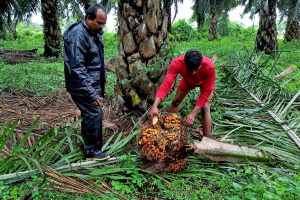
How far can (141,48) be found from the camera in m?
2.84

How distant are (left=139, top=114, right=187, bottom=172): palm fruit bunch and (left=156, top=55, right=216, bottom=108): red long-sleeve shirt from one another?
415mm

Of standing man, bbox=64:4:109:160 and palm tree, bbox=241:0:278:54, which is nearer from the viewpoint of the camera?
standing man, bbox=64:4:109:160

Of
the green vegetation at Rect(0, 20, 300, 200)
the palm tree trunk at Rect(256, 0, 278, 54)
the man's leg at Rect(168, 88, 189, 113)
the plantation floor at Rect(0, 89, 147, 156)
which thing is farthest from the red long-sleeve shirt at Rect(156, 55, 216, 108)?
the palm tree trunk at Rect(256, 0, 278, 54)

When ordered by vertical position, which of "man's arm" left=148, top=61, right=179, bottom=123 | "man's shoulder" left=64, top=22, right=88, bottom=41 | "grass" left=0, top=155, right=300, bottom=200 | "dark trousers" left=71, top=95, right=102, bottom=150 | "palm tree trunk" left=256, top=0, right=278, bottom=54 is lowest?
"grass" left=0, top=155, right=300, bottom=200

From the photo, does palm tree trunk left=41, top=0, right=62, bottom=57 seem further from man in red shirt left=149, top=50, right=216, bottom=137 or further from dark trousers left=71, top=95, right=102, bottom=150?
man in red shirt left=149, top=50, right=216, bottom=137

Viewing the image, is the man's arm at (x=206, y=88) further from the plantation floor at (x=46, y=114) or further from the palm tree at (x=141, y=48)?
the plantation floor at (x=46, y=114)

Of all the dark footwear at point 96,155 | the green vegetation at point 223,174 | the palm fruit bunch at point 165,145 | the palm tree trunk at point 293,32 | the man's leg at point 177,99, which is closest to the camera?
the green vegetation at point 223,174

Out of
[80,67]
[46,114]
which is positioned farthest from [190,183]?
[46,114]

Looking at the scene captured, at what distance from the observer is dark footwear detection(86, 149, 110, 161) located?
2207mm

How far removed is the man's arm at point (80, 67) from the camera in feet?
6.59

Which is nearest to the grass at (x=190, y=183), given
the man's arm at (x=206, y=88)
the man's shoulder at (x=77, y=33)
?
the man's arm at (x=206, y=88)

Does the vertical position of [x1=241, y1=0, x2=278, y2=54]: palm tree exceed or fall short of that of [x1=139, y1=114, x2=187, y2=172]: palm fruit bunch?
it exceeds it

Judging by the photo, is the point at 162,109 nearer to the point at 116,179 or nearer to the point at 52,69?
the point at 116,179

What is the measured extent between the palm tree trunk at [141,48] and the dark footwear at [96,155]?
0.97 meters
